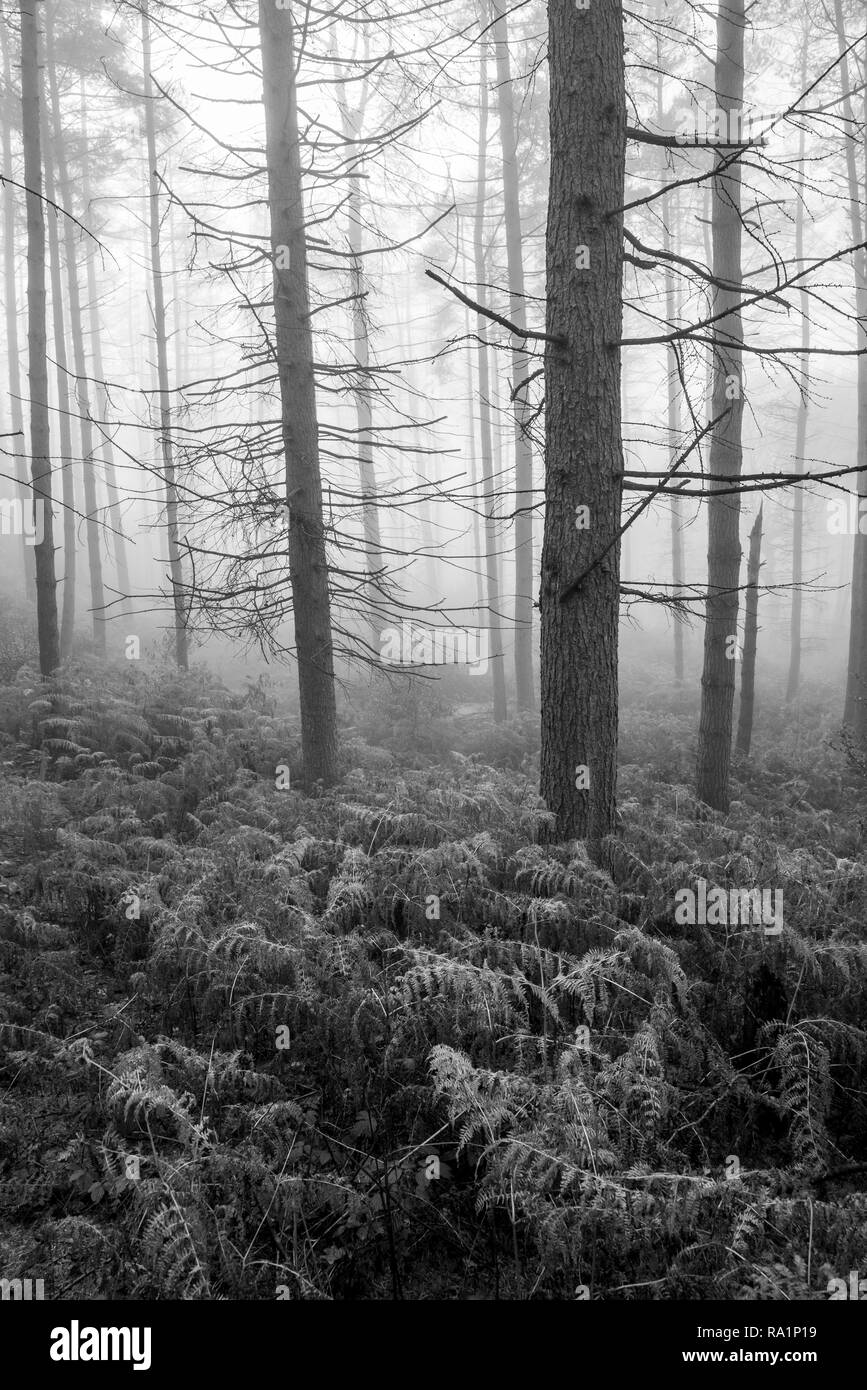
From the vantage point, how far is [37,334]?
1127 centimetres

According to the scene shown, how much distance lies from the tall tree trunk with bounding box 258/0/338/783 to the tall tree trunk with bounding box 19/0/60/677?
5.22 meters

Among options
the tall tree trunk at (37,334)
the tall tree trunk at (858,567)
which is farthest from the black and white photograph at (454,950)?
the tall tree trunk at (858,567)

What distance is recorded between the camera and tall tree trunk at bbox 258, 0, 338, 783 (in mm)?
7090

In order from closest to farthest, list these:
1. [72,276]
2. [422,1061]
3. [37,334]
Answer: [422,1061] → [37,334] → [72,276]

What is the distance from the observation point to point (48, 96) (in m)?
17.3

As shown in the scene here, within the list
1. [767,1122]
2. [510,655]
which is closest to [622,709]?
[510,655]

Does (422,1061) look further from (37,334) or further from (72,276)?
(72,276)

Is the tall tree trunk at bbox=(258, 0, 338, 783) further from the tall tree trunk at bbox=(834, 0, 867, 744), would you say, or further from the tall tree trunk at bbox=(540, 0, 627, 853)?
the tall tree trunk at bbox=(834, 0, 867, 744)

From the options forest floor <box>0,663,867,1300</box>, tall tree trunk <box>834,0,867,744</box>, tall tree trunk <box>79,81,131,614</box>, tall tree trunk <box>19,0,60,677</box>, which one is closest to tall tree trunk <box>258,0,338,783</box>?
forest floor <box>0,663,867,1300</box>

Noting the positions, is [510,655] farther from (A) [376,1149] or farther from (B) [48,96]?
(A) [376,1149]

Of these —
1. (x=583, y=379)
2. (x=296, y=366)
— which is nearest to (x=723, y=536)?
(x=583, y=379)

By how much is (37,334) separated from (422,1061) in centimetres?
1170

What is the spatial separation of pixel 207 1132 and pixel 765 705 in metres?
17.4

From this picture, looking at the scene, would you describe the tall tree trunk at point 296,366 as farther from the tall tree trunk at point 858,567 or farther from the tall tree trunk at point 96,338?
the tall tree trunk at point 858,567
